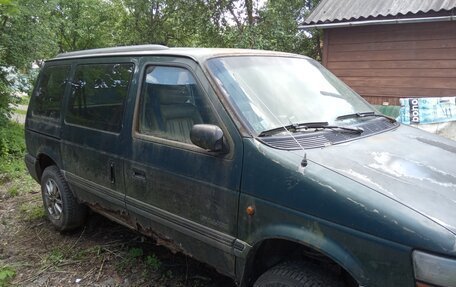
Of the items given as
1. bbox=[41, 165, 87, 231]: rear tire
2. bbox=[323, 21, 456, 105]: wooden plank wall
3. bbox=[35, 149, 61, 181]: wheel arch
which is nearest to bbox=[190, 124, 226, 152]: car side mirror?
bbox=[41, 165, 87, 231]: rear tire

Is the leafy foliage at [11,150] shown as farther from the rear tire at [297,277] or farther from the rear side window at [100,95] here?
the rear tire at [297,277]

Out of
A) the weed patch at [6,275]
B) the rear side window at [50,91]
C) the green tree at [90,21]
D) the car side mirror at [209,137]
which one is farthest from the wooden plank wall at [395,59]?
the green tree at [90,21]

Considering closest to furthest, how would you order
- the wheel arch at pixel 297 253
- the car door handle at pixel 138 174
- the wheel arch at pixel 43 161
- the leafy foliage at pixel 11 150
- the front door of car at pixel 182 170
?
1. the wheel arch at pixel 297 253
2. the front door of car at pixel 182 170
3. the car door handle at pixel 138 174
4. the wheel arch at pixel 43 161
5. the leafy foliage at pixel 11 150

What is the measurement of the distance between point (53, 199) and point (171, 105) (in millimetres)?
2293

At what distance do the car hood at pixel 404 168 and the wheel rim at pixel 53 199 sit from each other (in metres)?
3.15

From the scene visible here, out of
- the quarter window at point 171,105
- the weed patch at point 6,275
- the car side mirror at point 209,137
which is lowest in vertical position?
the weed patch at point 6,275

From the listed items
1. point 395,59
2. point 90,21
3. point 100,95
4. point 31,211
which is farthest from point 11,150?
point 90,21

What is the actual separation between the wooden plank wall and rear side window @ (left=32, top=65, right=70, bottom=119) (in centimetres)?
641

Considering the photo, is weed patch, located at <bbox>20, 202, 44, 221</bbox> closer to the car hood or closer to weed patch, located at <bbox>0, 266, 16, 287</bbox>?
weed patch, located at <bbox>0, 266, 16, 287</bbox>

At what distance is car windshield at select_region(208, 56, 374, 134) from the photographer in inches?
104

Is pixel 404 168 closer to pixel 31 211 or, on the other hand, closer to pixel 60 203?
pixel 60 203

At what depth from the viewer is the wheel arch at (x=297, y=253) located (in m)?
2.03

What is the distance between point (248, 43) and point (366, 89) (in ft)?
14.7

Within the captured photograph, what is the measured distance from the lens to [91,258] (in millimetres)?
4016
